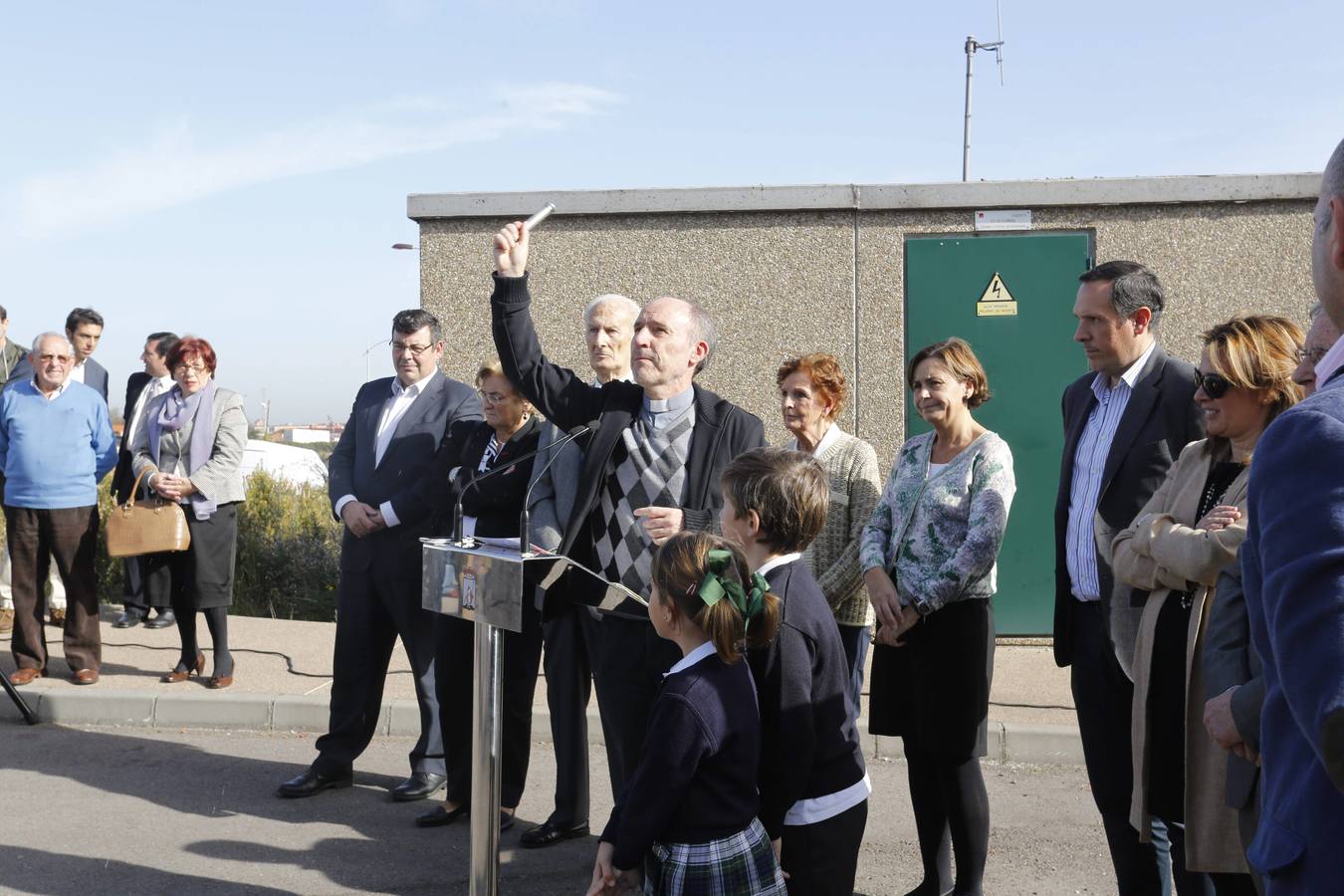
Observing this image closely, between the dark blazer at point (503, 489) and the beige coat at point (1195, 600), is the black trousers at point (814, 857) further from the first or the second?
the dark blazer at point (503, 489)

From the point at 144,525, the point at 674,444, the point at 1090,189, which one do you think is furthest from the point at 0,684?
the point at 1090,189

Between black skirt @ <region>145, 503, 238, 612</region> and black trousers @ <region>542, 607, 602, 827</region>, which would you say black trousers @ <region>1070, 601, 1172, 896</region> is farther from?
black skirt @ <region>145, 503, 238, 612</region>

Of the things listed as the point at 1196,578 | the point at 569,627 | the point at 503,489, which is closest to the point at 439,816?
the point at 569,627

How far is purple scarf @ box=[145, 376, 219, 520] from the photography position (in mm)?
7406

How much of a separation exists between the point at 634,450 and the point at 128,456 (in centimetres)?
609

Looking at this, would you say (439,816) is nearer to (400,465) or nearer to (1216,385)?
(400,465)

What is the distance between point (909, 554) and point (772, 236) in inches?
170

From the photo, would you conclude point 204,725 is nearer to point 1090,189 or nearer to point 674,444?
point 674,444

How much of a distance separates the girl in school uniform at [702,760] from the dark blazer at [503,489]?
2.25 meters

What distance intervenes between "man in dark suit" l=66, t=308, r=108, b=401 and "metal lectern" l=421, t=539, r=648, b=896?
21.7 feet

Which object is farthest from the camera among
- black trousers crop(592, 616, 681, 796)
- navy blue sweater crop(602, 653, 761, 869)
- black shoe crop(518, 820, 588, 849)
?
black shoe crop(518, 820, 588, 849)

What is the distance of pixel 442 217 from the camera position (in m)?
8.70

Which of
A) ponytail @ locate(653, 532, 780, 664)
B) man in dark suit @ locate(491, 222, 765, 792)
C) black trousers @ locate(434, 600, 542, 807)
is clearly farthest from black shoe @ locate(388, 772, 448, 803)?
ponytail @ locate(653, 532, 780, 664)

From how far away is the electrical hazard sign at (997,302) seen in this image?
314 inches
